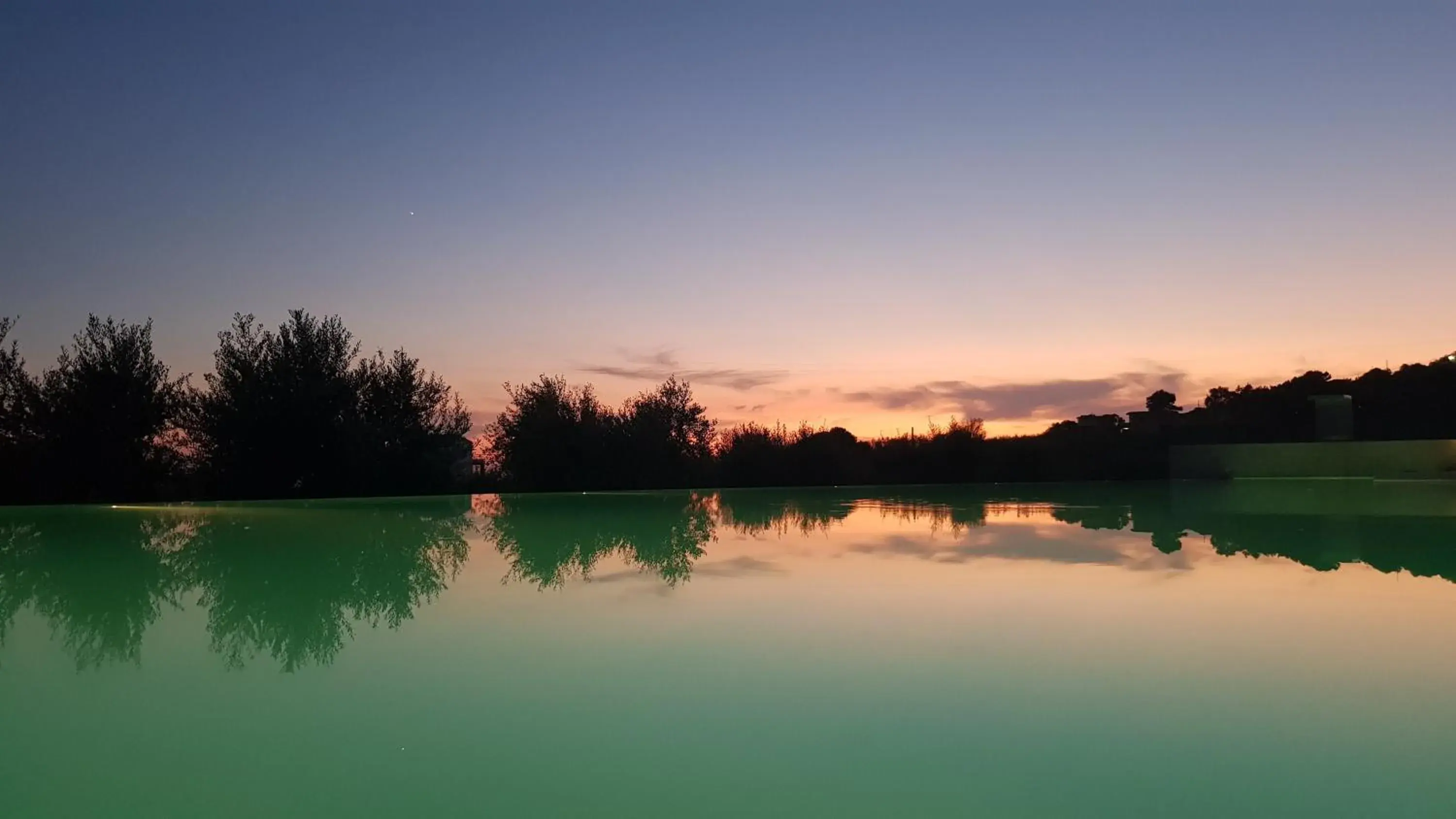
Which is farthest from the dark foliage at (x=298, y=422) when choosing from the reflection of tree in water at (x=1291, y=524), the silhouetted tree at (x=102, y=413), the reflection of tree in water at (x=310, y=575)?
the reflection of tree in water at (x=1291, y=524)

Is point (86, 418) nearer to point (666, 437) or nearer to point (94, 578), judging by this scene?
point (666, 437)

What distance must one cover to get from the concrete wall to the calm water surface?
11.9 m

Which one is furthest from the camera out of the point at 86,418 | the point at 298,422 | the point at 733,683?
the point at 298,422

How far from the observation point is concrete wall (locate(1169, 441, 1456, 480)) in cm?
1438

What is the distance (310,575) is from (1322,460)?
55.9 ft

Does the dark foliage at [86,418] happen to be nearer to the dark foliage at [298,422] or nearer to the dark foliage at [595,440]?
the dark foliage at [298,422]

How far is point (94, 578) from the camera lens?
4.36 metres

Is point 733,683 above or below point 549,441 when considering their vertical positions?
below

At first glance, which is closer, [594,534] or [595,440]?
[594,534]

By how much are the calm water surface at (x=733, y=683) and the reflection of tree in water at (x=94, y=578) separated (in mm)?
33

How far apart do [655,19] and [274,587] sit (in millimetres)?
6634

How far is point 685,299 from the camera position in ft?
41.8

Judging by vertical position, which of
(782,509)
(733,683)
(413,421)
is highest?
(413,421)

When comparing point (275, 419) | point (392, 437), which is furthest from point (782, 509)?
Result: point (275, 419)
